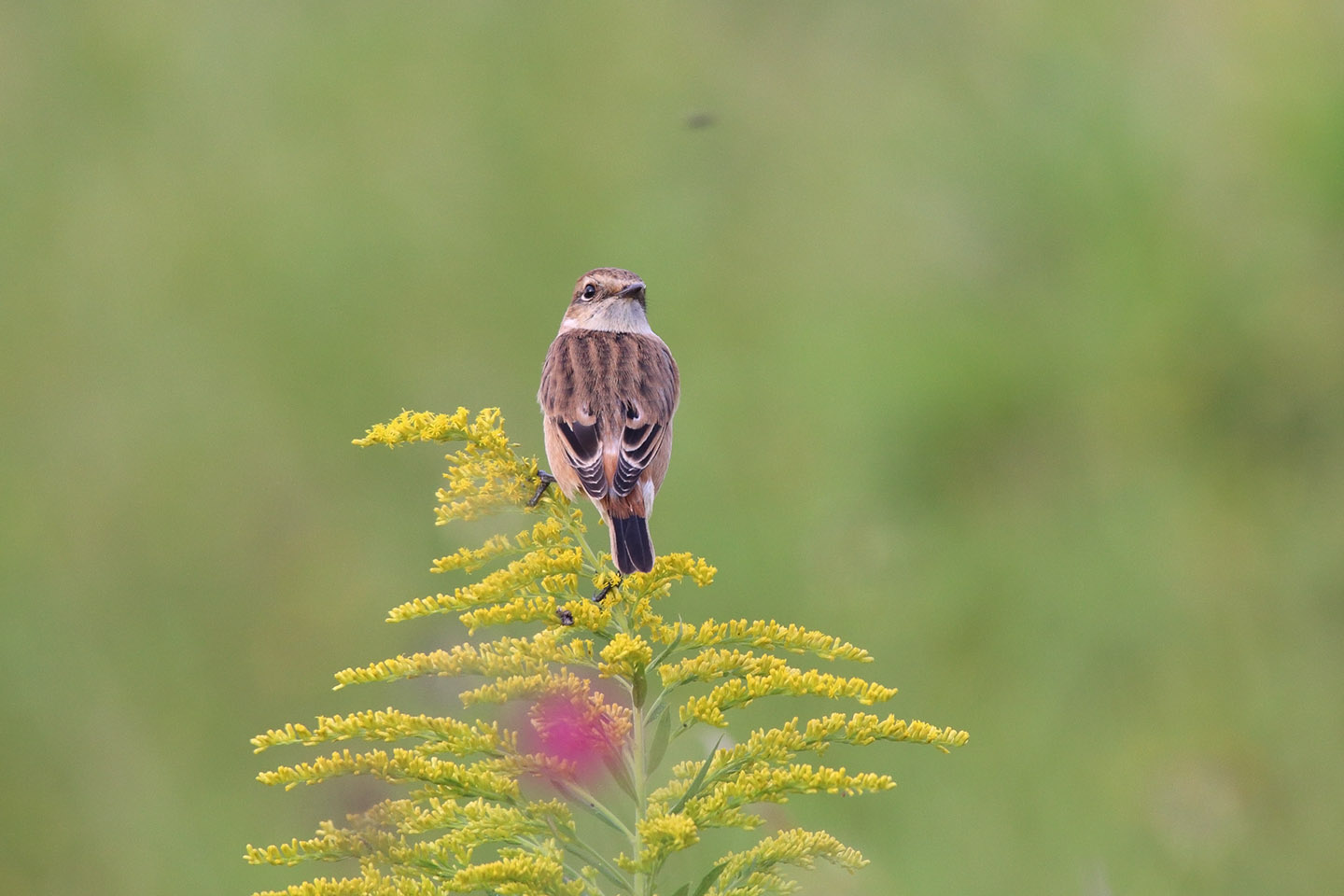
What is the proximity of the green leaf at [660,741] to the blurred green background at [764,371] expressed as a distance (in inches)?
103

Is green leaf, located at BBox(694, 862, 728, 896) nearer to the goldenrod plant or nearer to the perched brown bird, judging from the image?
the goldenrod plant

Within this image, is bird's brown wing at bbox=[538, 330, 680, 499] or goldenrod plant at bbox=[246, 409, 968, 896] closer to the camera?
goldenrod plant at bbox=[246, 409, 968, 896]

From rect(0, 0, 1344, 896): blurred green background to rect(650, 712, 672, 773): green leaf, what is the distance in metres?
2.63

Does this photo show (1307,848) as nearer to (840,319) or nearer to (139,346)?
(840,319)

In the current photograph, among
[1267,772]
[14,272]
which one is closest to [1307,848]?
[1267,772]

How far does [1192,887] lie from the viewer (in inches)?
228

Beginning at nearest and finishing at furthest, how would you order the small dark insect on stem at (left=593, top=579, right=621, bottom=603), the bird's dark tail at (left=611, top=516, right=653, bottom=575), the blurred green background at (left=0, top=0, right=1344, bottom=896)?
the small dark insect on stem at (left=593, top=579, right=621, bottom=603) → the bird's dark tail at (left=611, top=516, right=653, bottom=575) → the blurred green background at (left=0, top=0, right=1344, bottom=896)

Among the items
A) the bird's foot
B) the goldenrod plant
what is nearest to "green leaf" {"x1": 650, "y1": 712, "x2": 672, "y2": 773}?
the goldenrod plant

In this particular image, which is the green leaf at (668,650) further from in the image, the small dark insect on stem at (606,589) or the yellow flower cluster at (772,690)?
the small dark insect on stem at (606,589)

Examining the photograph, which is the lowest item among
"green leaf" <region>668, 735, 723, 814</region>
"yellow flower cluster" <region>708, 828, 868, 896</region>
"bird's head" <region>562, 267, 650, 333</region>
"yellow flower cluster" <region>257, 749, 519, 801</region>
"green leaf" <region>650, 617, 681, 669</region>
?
"yellow flower cluster" <region>708, 828, 868, 896</region>

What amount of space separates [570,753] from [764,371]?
6.14 m

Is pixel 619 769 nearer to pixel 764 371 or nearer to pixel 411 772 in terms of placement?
pixel 411 772

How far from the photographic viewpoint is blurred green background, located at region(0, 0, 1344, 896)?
6.58 m

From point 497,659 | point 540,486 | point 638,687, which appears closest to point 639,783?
point 638,687
